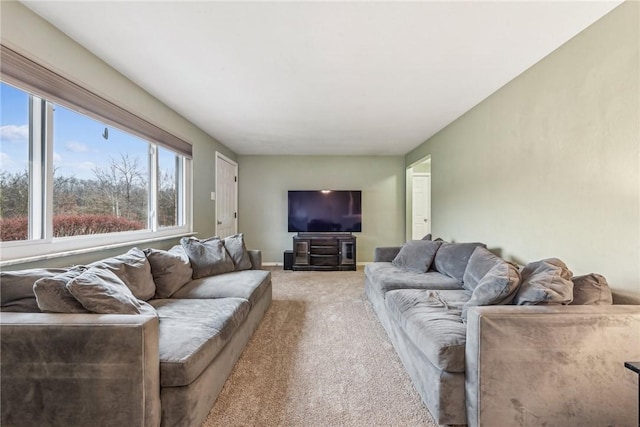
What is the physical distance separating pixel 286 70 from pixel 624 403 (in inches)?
115

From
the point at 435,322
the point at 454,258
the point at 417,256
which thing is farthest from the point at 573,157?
the point at 417,256

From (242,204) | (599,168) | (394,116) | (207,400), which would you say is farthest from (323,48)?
(242,204)

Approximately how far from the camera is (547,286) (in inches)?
59.1

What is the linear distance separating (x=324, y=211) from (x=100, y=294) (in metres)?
4.37

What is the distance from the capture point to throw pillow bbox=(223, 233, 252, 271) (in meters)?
3.20

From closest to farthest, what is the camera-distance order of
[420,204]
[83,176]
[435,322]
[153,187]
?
[435,322] → [83,176] → [153,187] → [420,204]

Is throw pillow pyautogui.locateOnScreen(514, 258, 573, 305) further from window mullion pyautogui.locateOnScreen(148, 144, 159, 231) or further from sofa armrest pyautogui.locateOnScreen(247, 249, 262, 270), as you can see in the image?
window mullion pyautogui.locateOnScreen(148, 144, 159, 231)

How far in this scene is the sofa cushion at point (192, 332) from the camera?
4.39 feet

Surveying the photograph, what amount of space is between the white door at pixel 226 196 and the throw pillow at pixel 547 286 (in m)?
4.30

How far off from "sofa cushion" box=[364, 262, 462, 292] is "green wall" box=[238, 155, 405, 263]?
8.76ft

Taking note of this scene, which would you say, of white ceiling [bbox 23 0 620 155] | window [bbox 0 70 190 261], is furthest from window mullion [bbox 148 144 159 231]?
white ceiling [bbox 23 0 620 155]

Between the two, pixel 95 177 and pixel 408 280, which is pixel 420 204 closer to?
pixel 408 280

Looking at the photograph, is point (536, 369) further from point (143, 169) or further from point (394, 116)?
point (143, 169)

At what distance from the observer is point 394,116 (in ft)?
11.4
